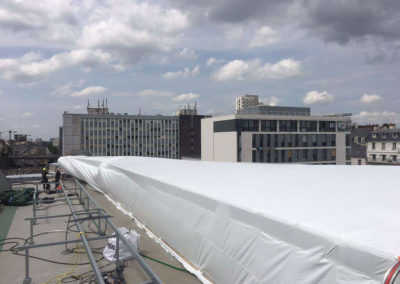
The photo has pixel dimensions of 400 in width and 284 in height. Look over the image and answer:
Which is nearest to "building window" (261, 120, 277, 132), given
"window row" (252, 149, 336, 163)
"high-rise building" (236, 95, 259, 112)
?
"window row" (252, 149, 336, 163)

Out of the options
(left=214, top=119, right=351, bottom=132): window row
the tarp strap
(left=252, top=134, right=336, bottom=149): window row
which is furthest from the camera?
(left=252, top=134, right=336, bottom=149): window row

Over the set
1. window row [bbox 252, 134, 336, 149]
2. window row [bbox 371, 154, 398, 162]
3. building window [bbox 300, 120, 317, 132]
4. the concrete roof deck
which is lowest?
window row [bbox 371, 154, 398, 162]

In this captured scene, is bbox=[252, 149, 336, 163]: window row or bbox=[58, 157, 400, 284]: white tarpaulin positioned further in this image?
bbox=[252, 149, 336, 163]: window row

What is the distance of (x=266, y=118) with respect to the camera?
53.7 meters

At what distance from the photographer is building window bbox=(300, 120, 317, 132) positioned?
56.0 meters

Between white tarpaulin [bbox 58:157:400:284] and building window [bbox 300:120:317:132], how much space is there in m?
52.4

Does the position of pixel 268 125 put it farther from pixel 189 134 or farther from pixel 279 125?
pixel 189 134

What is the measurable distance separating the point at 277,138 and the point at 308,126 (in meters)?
6.93

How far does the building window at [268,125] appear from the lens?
53.7 m

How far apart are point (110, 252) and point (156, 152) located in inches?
3525

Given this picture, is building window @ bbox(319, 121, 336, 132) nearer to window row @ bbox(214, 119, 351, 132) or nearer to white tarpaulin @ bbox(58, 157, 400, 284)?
window row @ bbox(214, 119, 351, 132)

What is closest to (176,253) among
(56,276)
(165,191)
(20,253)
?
(165,191)

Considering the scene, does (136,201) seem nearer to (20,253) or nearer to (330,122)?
(20,253)

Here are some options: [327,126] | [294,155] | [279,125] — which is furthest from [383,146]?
[279,125]
